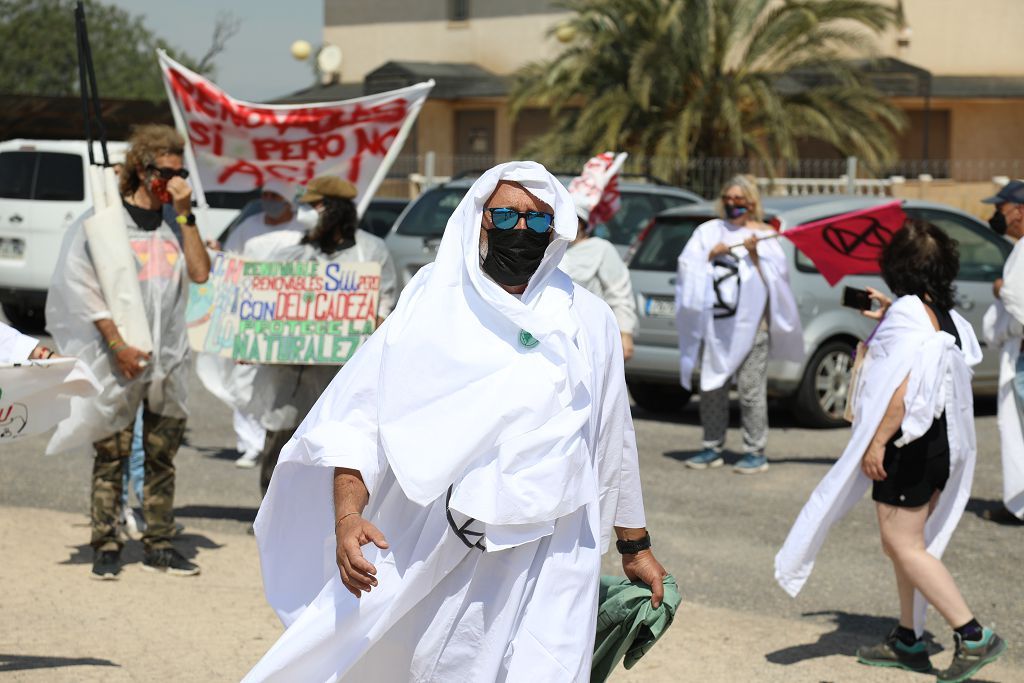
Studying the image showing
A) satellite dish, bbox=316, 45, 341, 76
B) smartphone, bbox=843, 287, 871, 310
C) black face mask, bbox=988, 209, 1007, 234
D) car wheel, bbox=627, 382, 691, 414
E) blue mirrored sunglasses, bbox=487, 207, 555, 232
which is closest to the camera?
blue mirrored sunglasses, bbox=487, 207, 555, 232

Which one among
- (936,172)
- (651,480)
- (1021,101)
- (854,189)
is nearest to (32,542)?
(651,480)

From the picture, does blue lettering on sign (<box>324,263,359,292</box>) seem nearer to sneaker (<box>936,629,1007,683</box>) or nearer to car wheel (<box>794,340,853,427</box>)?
sneaker (<box>936,629,1007,683</box>)

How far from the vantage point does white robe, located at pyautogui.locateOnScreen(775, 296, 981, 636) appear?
5.85 metres

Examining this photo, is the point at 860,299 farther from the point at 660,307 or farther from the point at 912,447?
the point at 660,307

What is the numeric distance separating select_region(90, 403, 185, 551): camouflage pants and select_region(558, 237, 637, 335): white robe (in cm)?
277

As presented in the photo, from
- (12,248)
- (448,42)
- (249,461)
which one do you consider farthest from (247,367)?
(448,42)

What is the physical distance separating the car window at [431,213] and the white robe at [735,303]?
15.2 ft

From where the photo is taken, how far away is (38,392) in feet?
18.6

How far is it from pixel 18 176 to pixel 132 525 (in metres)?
10.9

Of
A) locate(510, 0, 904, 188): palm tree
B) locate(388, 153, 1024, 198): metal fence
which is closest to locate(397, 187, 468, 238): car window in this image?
locate(388, 153, 1024, 198): metal fence

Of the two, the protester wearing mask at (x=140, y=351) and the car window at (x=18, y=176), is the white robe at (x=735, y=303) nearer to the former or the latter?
the protester wearing mask at (x=140, y=351)

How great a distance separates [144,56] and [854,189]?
43302 mm

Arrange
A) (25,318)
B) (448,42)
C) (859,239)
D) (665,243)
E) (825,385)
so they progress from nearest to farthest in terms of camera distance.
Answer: (859,239), (825,385), (665,243), (25,318), (448,42)

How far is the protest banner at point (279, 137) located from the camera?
952 cm
